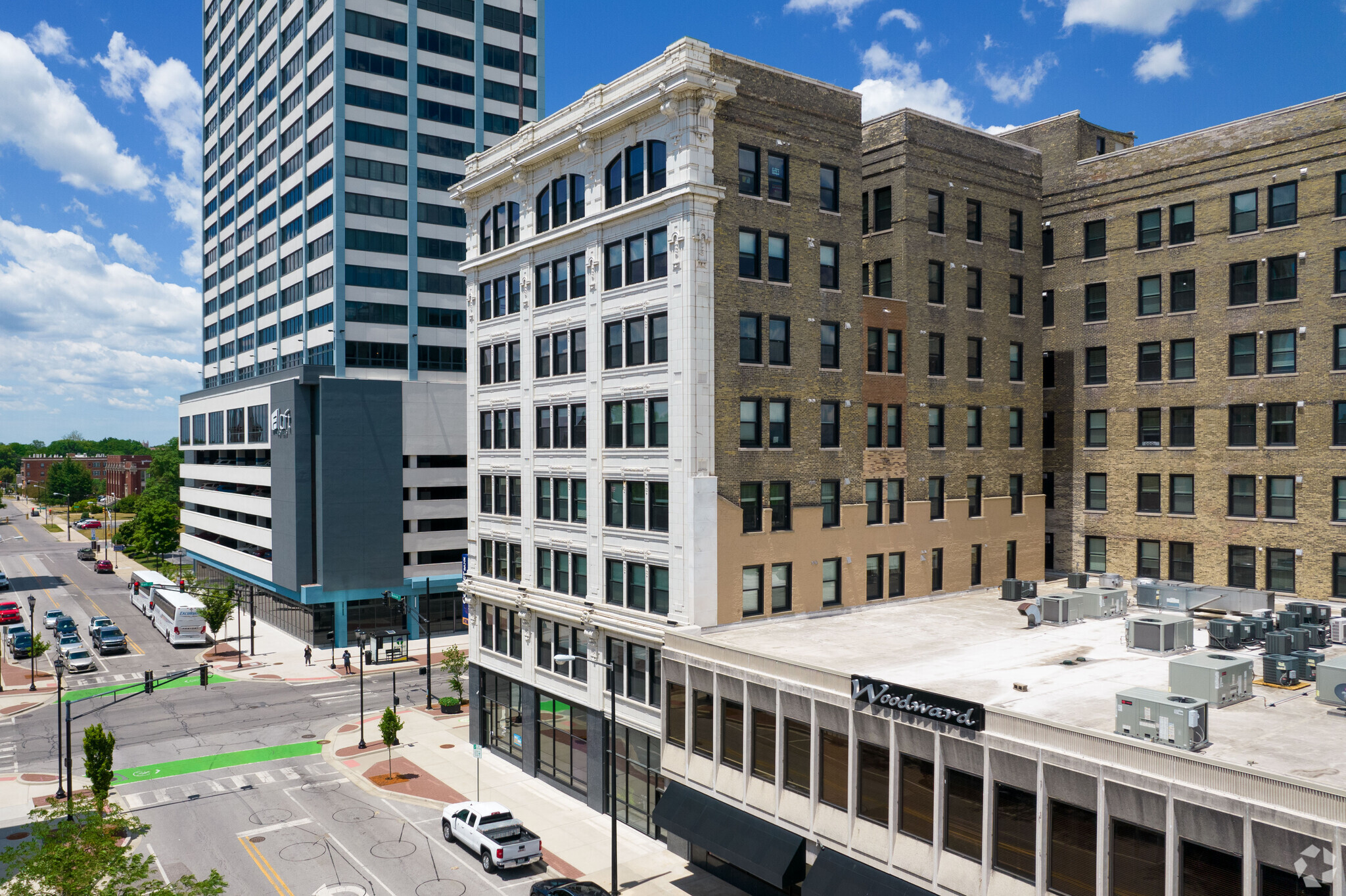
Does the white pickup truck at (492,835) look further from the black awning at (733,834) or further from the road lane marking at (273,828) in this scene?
the road lane marking at (273,828)

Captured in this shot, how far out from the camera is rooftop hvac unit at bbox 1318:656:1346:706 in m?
23.7

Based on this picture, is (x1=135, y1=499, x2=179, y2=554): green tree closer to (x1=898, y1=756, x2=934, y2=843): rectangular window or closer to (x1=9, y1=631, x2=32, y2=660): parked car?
(x1=9, y1=631, x2=32, y2=660): parked car

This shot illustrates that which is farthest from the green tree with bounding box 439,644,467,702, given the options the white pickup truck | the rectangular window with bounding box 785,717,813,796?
the rectangular window with bounding box 785,717,813,796

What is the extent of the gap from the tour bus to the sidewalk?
30.4 m

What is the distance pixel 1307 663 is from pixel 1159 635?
15.1ft

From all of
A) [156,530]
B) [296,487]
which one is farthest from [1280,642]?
[156,530]

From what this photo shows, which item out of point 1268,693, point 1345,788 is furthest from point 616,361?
point 1345,788

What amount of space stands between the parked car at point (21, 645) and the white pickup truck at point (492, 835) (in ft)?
167

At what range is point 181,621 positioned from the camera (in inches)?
2968

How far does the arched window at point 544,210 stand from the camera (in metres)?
42.9

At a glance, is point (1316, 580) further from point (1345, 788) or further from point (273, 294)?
point (273, 294)

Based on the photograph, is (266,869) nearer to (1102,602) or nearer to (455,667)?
(455,667)

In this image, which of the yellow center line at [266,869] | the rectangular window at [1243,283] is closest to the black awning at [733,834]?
the yellow center line at [266,869]

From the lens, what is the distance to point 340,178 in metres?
79.6
